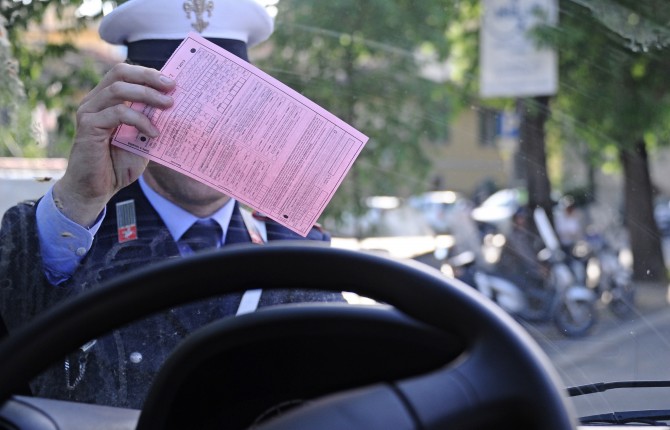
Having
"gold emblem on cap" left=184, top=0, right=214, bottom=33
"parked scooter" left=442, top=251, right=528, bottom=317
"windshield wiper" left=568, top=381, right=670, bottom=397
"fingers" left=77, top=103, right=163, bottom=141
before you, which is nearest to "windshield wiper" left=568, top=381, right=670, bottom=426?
"windshield wiper" left=568, top=381, right=670, bottom=397

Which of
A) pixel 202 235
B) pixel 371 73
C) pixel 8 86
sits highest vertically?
pixel 8 86

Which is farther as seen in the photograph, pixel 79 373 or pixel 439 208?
pixel 439 208

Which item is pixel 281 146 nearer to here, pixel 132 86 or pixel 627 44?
pixel 132 86

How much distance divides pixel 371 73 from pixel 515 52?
1451 millimetres

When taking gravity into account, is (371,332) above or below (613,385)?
above

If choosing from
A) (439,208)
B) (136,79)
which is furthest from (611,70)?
(439,208)

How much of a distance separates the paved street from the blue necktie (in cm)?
68

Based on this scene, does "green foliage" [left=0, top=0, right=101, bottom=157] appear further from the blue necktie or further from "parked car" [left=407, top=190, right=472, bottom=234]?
"parked car" [left=407, top=190, right=472, bottom=234]

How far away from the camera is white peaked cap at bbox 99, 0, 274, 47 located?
6.44ft

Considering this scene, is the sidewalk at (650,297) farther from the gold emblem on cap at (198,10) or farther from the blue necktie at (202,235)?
the gold emblem on cap at (198,10)

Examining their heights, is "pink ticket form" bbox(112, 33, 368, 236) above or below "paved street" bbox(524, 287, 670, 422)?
above

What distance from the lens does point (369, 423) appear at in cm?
91

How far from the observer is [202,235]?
2.06 meters

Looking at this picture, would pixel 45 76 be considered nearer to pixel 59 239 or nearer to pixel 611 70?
pixel 59 239
